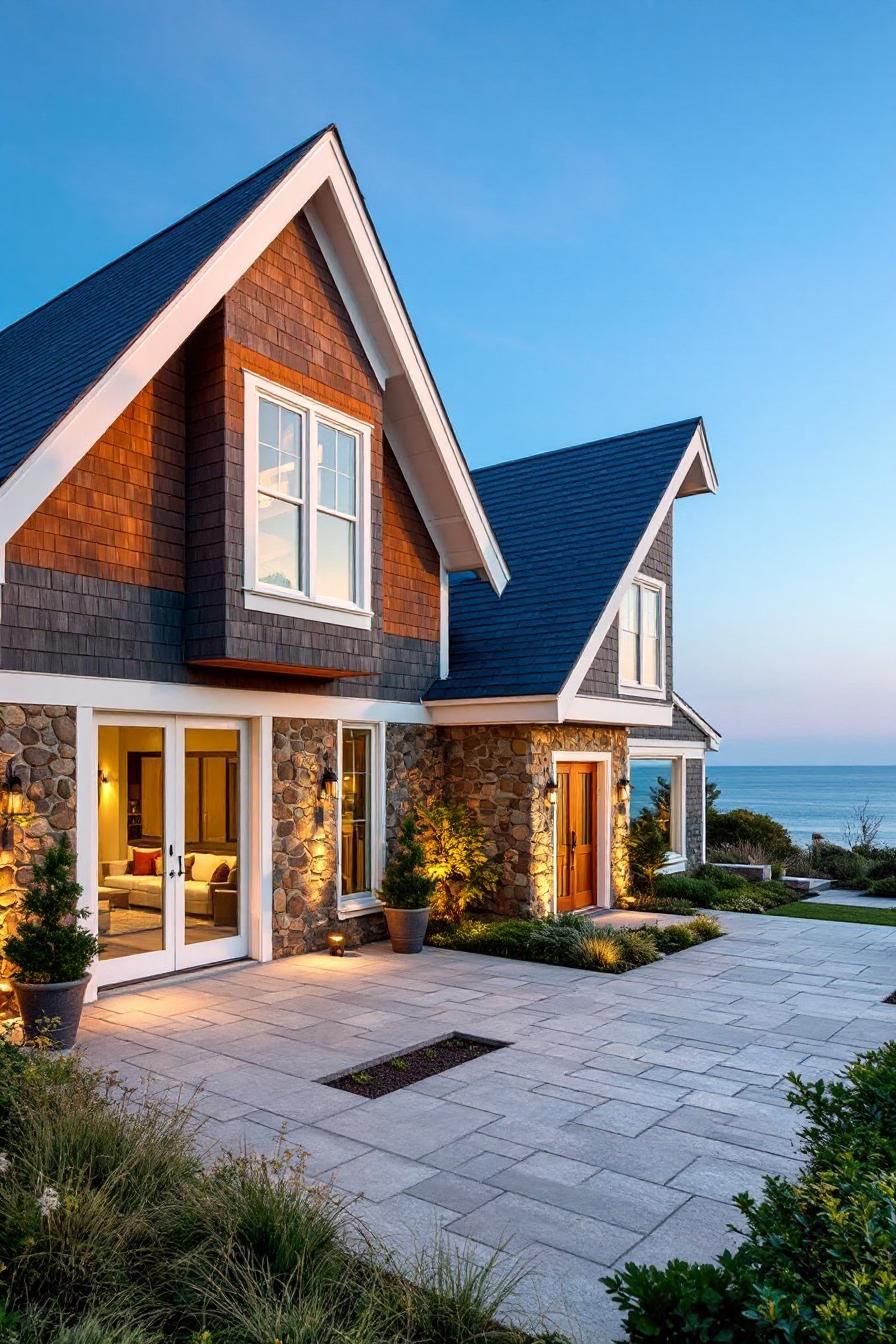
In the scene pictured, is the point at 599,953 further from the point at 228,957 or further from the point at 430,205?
the point at 430,205

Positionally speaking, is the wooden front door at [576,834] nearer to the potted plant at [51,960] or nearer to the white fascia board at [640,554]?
the white fascia board at [640,554]

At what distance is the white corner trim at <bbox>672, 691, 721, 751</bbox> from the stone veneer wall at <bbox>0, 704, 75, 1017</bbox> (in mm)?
12565

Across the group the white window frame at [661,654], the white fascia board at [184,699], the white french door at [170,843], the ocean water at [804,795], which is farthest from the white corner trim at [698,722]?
the ocean water at [804,795]

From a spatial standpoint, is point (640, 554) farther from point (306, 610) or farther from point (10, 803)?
point (10, 803)

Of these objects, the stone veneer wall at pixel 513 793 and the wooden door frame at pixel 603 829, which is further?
the wooden door frame at pixel 603 829

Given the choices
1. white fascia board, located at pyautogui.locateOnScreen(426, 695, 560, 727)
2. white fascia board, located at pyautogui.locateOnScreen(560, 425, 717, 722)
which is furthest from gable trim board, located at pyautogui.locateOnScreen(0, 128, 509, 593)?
white fascia board, located at pyautogui.locateOnScreen(426, 695, 560, 727)

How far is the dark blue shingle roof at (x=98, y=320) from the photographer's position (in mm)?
7656

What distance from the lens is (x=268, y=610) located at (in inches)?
352

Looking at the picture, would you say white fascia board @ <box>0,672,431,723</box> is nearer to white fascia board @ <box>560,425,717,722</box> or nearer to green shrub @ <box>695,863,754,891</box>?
white fascia board @ <box>560,425,717,722</box>

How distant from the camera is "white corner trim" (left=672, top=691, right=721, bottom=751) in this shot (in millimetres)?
18312

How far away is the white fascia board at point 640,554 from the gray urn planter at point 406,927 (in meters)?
2.84

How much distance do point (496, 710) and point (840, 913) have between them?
6.63 metres

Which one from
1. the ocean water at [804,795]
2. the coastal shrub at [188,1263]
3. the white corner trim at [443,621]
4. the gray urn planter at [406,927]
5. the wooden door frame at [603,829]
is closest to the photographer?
the coastal shrub at [188,1263]

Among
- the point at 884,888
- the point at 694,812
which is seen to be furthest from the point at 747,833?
the point at 884,888
